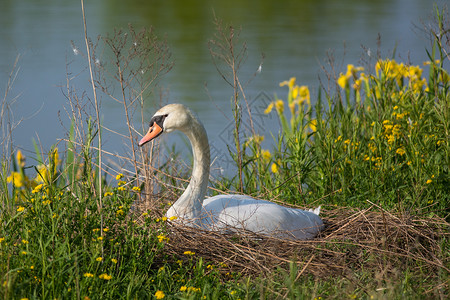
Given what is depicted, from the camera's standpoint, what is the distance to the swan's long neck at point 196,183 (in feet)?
13.2

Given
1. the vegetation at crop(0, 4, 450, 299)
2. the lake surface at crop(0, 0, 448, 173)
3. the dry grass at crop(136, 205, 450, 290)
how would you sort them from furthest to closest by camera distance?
the lake surface at crop(0, 0, 448, 173), the dry grass at crop(136, 205, 450, 290), the vegetation at crop(0, 4, 450, 299)

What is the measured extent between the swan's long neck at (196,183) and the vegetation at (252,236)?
15 cm

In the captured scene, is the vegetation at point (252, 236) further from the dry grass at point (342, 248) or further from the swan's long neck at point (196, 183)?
the swan's long neck at point (196, 183)

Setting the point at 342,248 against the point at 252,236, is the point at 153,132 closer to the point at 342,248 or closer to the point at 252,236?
the point at 252,236

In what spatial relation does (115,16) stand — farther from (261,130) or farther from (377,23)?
(261,130)

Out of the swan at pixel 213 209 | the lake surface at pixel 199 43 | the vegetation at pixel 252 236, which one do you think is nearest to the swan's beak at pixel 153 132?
the swan at pixel 213 209

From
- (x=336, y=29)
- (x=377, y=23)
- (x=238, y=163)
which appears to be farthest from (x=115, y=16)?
(x=238, y=163)

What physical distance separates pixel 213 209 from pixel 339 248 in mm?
843

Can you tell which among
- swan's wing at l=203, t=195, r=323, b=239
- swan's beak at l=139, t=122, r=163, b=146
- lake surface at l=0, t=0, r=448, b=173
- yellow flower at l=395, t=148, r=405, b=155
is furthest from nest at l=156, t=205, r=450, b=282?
lake surface at l=0, t=0, r=448, b=173

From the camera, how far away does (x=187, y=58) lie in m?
14.0

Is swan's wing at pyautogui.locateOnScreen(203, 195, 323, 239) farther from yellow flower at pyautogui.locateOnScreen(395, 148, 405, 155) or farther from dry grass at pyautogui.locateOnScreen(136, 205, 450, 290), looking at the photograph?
yellow flower at pyautogui.locateOnScreen(395, 148, 405, 155)

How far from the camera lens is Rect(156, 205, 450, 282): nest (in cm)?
350

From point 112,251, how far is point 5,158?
1228 millimetres

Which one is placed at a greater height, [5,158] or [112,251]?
[5,158]
